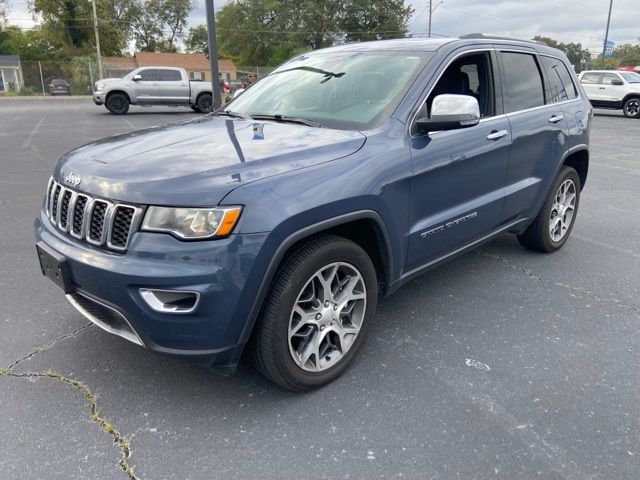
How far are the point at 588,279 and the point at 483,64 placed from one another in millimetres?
1974

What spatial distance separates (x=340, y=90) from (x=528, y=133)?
1.59m

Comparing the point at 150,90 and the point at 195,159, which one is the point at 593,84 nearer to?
the point at 150,90

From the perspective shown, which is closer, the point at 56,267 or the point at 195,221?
the point at 195,221

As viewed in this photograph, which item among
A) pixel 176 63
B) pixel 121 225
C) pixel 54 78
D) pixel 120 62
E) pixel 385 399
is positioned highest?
pixel 120 62

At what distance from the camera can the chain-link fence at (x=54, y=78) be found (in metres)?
42.8

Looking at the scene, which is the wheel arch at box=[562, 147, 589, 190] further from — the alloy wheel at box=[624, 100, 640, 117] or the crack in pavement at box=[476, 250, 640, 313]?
the alloy wheel at box=[624, 100, 640, 117]

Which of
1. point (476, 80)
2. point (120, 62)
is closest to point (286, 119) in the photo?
point (476, 80)

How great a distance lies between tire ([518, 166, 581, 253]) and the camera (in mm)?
4645

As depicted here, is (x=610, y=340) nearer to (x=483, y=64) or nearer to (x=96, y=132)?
(x=483, y=64)

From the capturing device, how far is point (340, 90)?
11.6 ft

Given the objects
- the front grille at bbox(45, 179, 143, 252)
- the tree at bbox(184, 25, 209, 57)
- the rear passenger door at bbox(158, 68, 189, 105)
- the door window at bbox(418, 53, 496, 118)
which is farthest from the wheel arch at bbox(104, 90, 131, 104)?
the tree at bbox(184, 25, 209, 57)

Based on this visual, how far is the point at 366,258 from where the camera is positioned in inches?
113

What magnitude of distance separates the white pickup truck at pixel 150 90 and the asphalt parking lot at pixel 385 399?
57.7ft

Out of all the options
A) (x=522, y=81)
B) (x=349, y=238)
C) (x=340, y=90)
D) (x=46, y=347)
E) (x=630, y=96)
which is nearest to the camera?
(x=349, y=238)
